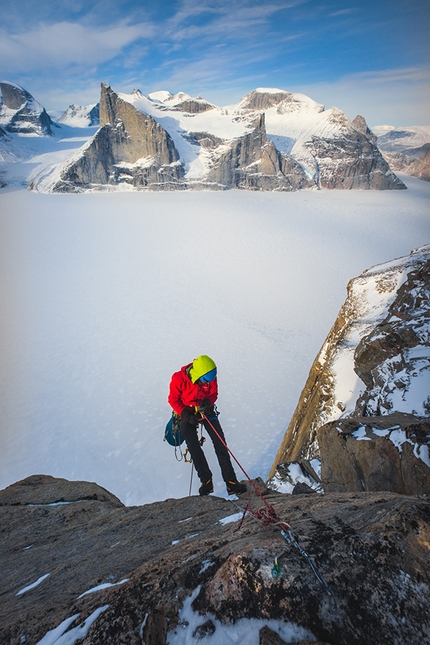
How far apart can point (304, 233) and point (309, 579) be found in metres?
45.1

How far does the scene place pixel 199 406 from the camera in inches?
177

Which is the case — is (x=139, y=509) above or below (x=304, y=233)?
below

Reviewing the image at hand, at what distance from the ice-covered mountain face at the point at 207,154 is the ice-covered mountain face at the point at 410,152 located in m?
43.6

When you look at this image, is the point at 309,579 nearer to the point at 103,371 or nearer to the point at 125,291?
the point at 103,371

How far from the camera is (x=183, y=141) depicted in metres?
101

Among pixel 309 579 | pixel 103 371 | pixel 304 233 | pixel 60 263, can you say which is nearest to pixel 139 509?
pixel 309 579

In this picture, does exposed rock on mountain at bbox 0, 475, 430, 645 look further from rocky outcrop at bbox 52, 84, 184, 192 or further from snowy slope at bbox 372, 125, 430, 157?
snowy slope at bbox 372, 125, 430, 157

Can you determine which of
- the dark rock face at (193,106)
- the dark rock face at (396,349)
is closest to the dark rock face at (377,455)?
the dark rock face at (396,349)

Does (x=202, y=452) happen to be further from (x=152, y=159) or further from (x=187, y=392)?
(x=152, y=159)

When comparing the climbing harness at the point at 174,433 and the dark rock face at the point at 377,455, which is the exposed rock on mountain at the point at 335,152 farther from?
the climbing harness at the point at 174,433

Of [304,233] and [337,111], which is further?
[337,111]

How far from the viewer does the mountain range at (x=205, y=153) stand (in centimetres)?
8706

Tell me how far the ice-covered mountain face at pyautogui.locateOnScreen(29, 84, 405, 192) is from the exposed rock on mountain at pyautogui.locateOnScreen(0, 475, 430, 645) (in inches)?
3681

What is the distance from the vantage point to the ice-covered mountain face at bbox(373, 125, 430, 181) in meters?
144
